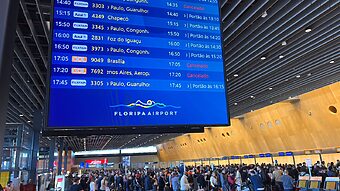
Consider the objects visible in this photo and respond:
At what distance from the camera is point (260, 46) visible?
11906 millimetres

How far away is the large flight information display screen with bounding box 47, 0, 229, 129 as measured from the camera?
2611 millimetres

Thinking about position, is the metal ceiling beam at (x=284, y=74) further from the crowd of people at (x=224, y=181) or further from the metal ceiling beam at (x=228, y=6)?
the metal ceiling beam at (x=228, y=6)

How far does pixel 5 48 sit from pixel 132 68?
1.72m

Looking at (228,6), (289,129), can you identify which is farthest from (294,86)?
(228,6)

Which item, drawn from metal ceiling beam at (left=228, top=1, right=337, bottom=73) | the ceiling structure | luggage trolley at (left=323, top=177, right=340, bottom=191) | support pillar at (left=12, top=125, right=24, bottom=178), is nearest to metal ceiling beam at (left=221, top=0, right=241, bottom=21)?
the ceiling structure

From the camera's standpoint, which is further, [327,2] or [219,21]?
[327,2]

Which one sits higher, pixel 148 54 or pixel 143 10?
pixel 143 10

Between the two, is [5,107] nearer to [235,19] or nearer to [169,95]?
[169,95]

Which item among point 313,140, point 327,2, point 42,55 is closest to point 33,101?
point 42,55

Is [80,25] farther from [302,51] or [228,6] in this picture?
[302,51]

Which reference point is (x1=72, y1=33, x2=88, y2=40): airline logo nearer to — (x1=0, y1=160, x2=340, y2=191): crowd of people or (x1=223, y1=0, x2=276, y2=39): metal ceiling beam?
(x1=223, y1=0, x2=276, y2=39): metal ceiling beam

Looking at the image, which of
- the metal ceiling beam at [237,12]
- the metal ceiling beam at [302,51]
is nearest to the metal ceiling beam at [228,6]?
the metal ceiling beam at [237,12]

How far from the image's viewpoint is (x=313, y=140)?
23391 millimetres

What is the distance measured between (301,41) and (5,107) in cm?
1215
